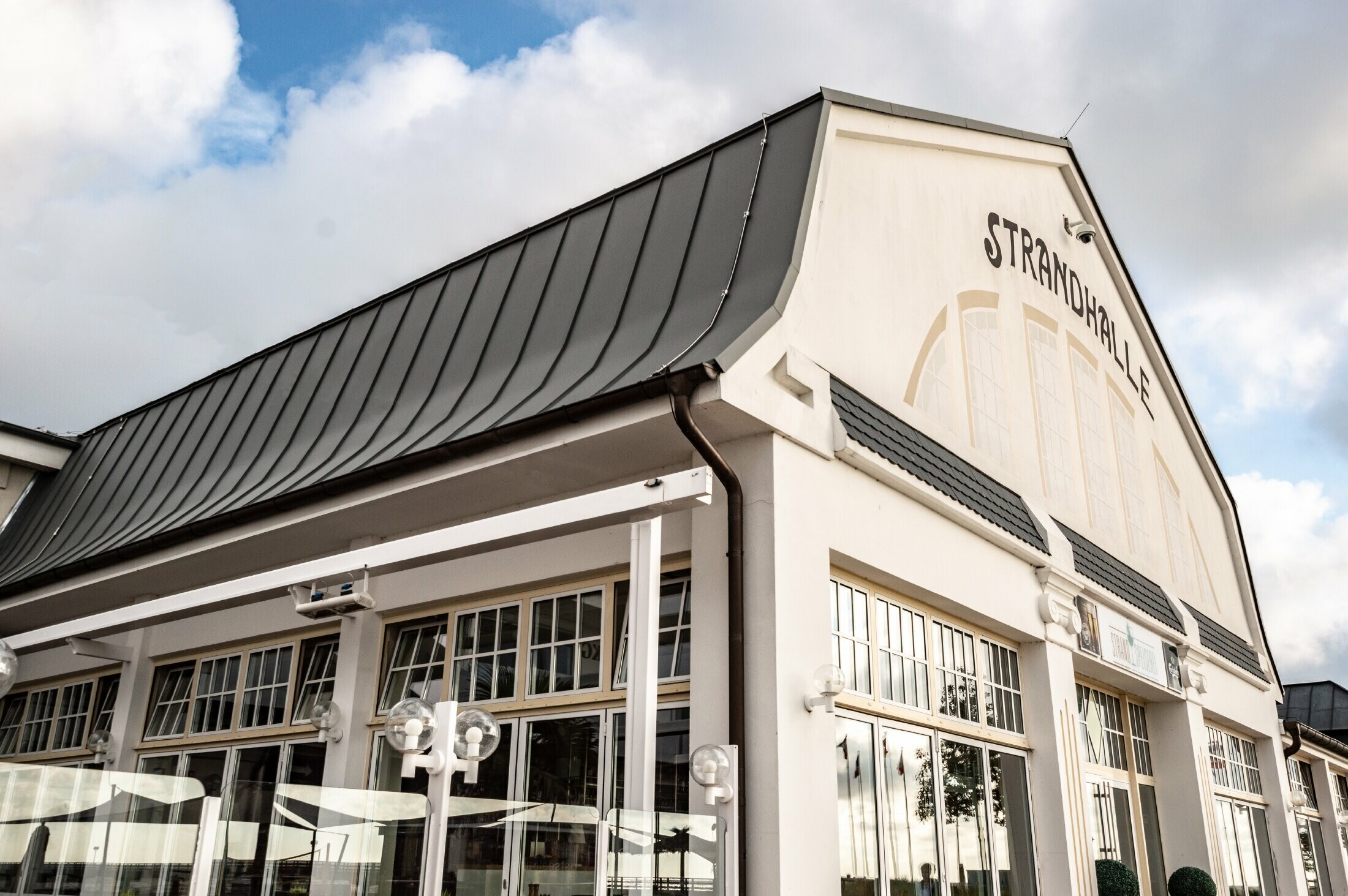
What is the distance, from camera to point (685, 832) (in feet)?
21.5

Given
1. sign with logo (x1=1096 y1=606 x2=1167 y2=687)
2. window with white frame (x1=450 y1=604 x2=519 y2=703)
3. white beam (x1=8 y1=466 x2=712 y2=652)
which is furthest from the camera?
sign with logo (x1=1096 y1=606 x2=1167 y2=687)

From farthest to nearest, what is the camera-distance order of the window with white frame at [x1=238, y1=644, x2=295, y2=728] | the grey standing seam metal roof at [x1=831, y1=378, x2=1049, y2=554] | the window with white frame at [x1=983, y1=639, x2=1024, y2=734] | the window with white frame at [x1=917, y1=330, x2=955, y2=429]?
the window with white frame at [x1=238, y1=644, x2=295, y2=728]
the window with white frame at [x1=917, y1=330, x2=955, y2=429]
the window with white frame at [x1=983, y1=639, x2=1024, y2=734]
the grey standing seam metal roof at [x1=831, y1=378, x2=1049, y2=554]

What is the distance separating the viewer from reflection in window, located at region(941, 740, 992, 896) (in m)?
9.48

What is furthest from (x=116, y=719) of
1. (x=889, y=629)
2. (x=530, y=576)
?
(x=889, y=629)

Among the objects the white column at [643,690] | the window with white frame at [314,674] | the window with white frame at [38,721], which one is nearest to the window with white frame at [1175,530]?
the white column at [643,690]

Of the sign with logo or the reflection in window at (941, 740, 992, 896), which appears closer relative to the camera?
the reflection in window at (941, 740, 992, 896)

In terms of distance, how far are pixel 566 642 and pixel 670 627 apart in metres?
1.15

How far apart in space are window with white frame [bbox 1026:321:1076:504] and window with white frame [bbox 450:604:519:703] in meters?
7.09

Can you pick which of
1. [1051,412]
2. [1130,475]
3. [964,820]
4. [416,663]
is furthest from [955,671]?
[1130,475]

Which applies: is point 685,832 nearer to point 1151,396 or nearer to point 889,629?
point 889,629

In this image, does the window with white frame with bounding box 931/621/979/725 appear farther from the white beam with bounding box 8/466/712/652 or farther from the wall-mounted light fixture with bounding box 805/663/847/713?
the white beam with bounding box 8/466/712/652

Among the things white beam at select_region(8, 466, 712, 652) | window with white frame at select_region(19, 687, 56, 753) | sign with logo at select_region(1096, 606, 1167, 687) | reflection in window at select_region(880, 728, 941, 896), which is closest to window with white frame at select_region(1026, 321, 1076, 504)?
sign with logo at select_region(1096, 606, 1167, 687)

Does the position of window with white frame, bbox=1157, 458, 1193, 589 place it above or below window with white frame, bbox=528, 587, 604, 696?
above

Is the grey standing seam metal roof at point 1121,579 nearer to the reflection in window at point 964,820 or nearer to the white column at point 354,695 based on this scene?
the reflection in window at point 964,820
